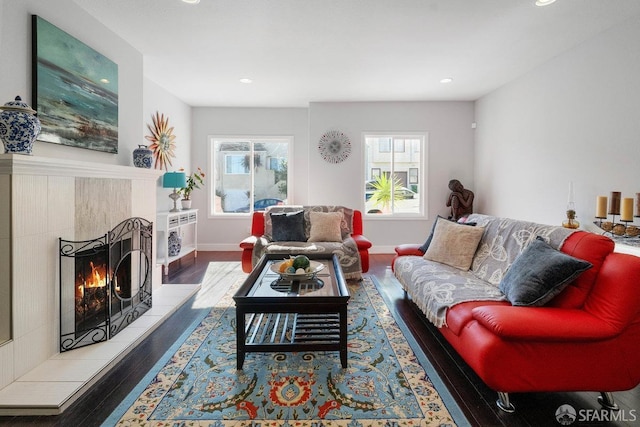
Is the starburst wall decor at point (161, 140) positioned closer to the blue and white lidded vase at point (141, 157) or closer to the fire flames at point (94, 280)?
the blue and white lidded vase at point (141, 157)

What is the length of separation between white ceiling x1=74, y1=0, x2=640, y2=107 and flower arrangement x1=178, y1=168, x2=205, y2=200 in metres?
1.46

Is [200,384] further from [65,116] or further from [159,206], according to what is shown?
[159,206]

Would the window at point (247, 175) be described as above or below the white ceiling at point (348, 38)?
below

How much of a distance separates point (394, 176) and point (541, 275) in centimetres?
414

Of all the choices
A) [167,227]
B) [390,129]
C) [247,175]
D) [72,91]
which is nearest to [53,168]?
[72,91]

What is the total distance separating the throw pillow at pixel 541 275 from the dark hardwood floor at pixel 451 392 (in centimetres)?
53

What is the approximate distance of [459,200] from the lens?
5.31m

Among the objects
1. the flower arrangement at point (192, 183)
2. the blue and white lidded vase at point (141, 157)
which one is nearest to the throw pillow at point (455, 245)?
the blue and white lidded vase at point (141, 157)

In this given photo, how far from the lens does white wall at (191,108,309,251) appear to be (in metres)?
6.02

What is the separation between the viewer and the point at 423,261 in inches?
123

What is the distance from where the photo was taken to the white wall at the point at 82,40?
6.87 feet

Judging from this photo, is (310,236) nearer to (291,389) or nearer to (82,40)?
(291,389)

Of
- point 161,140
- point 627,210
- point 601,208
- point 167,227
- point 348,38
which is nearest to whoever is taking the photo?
point 627,210

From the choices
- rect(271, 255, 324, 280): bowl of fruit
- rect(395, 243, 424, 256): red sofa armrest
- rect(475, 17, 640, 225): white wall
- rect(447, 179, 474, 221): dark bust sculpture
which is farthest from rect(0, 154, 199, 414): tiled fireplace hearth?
rect(447, 179, 474, 221): dark bust sculpture
